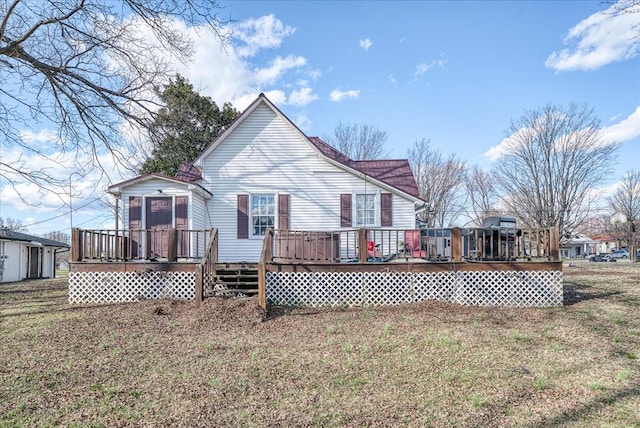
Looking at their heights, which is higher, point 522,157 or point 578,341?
point 522,157

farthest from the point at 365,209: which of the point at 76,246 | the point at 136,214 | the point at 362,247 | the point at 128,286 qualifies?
the point at 76,246

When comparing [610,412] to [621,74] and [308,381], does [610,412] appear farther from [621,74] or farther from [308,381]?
[621,74]

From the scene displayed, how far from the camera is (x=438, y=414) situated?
3670 millimetres

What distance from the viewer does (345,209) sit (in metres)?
13.4

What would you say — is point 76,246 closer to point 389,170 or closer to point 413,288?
point 413,288

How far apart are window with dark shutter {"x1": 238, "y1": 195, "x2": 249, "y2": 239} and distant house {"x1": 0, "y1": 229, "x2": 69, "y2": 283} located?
13.0 m

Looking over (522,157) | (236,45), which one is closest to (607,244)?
(522,157)

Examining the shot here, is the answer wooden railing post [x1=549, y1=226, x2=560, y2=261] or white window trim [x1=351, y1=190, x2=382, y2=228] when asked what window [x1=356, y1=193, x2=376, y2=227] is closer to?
white window trim [x1=351, y1=190, x2=382, y2=228]

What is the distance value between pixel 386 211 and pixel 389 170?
3048 millimetres

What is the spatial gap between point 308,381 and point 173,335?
3.00m

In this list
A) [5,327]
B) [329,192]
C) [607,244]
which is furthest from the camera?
[607,244]

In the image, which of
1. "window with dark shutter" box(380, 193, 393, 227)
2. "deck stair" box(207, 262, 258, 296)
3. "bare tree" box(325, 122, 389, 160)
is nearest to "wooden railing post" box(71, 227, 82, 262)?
"deck stair" box(207, 262, 258, 296)

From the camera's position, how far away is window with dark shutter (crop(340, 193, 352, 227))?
44.0ft

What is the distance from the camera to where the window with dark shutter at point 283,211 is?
1337cm
